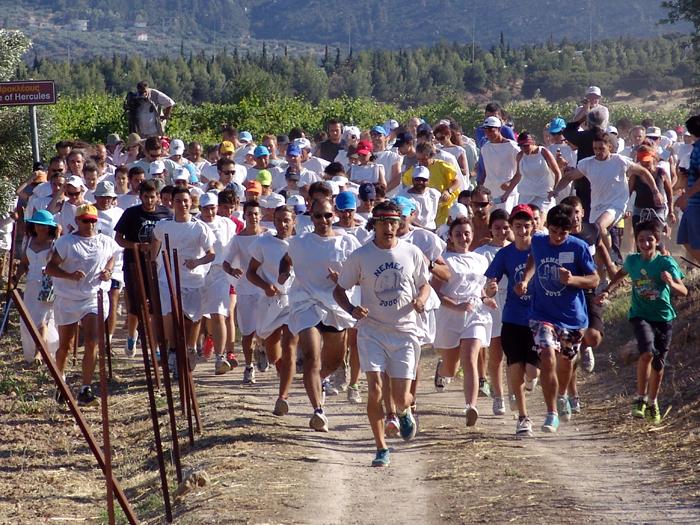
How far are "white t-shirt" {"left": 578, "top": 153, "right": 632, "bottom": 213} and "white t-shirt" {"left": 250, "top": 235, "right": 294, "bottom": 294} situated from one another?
4.11 metres

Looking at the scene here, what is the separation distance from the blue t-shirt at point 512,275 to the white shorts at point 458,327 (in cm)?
44

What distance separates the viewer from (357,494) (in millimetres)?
9797

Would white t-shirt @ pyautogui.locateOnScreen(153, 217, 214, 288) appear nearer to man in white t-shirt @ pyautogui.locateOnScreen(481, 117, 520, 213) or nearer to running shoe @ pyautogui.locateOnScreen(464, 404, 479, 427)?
running shoe @ pyautogui.locateOnScreen(464, 404, 479, 427)

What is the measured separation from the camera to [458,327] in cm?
1221

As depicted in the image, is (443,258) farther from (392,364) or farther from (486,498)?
(486,498)

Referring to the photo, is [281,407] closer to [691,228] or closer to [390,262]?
[390,262]

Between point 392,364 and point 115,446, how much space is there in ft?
11.8

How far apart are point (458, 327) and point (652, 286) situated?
5.49ft

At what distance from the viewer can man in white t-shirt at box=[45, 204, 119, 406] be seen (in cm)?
1348

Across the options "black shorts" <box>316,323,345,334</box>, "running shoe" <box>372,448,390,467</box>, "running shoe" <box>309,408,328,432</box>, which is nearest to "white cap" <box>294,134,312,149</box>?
Result: "black shorts" <box>316,323,345,334</box>

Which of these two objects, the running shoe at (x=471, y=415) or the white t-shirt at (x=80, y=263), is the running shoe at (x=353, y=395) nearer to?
the running shoe at (x=471, y=415)

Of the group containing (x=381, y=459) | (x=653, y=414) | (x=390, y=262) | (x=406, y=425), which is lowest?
(x=381, y=459)

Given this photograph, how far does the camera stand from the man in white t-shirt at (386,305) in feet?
34.4

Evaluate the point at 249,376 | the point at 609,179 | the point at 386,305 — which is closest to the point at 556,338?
the point at 386,305
